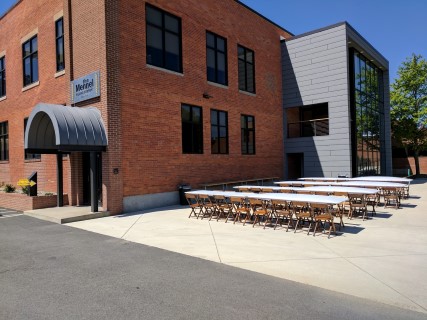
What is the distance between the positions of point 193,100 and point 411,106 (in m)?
27.1

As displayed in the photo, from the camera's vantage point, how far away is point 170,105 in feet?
50.5

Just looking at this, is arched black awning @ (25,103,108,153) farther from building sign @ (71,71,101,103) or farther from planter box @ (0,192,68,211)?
planter box @ (0,192,68,211)

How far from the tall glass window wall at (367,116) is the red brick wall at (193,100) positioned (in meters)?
4.94

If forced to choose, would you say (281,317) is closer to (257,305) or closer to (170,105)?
(257,305)

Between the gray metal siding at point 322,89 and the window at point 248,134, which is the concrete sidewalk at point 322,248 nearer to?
the window at point 248,134

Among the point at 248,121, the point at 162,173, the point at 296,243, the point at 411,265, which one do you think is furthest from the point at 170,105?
the point at 411,265

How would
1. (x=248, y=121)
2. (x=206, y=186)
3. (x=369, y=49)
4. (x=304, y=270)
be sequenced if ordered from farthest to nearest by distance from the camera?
(x=369, y=49), (x=248, y=121), (x=206, y=186), (x=304, y=270)

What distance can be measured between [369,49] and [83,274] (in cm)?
2497

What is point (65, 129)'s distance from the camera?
11688mm

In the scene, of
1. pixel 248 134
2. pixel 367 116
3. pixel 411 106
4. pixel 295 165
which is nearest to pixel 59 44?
pixel 248 134

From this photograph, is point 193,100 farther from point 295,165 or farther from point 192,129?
point 295,165

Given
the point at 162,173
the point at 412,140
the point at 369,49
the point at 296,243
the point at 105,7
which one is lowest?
the point at 296,243

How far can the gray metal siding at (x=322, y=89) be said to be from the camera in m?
20.6

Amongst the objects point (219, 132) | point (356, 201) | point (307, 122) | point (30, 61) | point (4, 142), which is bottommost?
point (356, 201)
